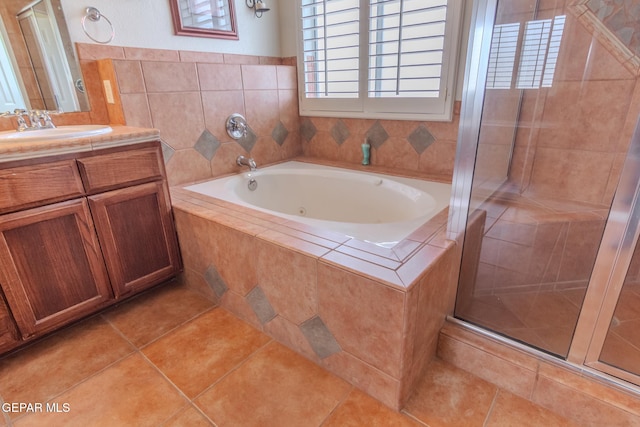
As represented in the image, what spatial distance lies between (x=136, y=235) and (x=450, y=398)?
4.93 feet

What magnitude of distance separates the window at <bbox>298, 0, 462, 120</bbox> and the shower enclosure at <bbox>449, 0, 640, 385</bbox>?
0.45 metres

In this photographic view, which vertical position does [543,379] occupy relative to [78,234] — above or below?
below

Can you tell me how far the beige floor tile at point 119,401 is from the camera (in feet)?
3.66

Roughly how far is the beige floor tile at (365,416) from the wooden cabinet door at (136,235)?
1129 millimetres

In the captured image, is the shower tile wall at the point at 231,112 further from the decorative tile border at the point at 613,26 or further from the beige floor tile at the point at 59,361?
the beige floor tile at the point at 59,361

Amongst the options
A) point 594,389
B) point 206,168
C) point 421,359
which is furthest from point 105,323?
point 594,389

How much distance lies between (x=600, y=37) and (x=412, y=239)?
1.30 m

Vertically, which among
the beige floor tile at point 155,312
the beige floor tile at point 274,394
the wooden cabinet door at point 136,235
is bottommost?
the beige floor tile at point 274,394

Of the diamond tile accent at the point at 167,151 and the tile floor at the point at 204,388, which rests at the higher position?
the diamond tile accent at the point at 167,151

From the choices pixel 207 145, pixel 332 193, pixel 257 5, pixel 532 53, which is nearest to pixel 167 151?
pixel 207 145

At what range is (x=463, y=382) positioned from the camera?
1.23 meters

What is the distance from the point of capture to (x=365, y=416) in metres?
1.11

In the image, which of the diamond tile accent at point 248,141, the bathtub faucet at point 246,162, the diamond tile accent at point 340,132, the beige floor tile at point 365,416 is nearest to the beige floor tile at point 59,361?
the beige floor tile at point 365,416

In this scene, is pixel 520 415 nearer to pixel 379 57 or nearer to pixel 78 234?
pixel 78 234
